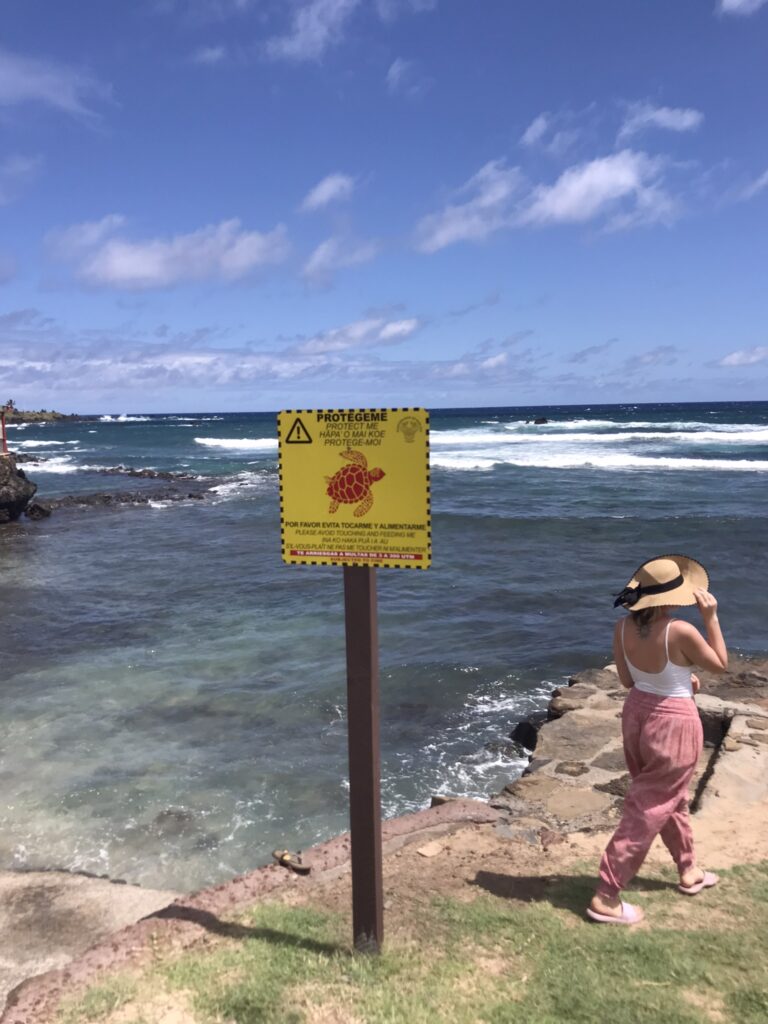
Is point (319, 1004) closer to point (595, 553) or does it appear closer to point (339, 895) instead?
point (339, 895)

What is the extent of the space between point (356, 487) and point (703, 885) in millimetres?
3120

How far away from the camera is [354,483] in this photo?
352 centimetres

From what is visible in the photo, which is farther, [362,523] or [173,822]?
[173,822]

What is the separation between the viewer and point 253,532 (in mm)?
22531

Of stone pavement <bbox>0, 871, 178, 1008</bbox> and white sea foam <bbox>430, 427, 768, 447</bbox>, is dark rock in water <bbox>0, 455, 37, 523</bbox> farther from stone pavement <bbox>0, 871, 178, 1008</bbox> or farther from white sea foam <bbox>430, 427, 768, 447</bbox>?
white sea foam <bbox>430, 427, 768, 447</bbox>

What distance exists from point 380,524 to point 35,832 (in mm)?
4949

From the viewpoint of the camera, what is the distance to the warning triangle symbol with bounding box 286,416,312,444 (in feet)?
11.8

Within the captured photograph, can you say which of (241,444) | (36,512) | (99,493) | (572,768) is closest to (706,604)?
(572,768)

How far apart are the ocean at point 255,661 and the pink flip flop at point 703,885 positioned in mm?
2932

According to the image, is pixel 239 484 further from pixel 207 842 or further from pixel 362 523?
pixel 362 523

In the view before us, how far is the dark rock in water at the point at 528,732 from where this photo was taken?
318 inches

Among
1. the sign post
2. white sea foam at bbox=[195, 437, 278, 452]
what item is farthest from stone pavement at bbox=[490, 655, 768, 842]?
white sea foam at bbox=[195, 437, 278, 452]

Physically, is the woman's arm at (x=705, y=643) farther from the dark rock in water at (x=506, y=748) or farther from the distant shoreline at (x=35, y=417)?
the distant shoreline at (x=35, y=417)

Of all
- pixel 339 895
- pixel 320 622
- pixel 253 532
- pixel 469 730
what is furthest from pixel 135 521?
pixel 339 895
